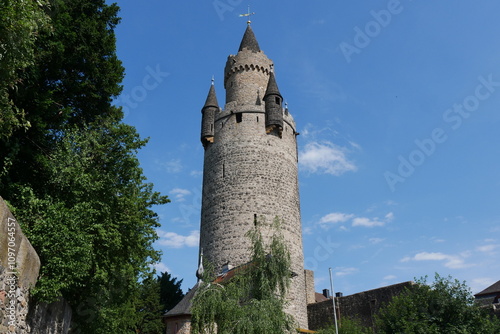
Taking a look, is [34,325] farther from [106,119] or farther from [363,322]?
[363,322]

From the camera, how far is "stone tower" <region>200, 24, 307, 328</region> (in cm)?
2436

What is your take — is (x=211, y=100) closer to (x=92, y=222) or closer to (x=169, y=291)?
(x=169, y=291)

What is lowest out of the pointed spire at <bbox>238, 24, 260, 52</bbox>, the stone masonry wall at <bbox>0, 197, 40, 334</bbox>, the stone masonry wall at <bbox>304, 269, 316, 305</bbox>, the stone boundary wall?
the stone masonry wall at <bbox>0, 197, 40, 334</bbox>

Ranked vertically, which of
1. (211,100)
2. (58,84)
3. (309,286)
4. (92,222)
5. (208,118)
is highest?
(211,100)

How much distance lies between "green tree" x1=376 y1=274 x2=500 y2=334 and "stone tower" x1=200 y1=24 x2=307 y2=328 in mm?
6035

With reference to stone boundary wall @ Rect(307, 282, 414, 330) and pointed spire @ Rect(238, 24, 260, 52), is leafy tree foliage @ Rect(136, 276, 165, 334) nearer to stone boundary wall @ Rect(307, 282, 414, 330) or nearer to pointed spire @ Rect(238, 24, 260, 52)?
stone boundary wall @ Rect(307, 282, 414, 330)

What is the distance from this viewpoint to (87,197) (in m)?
12.3

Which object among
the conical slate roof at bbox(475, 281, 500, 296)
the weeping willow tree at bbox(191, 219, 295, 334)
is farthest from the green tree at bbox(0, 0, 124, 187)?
the conical slate roof at bbox(475, 281, 500, 296)

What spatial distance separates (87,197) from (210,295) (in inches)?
192

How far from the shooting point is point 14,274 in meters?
8.62

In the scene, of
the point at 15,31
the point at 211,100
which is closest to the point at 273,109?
the point at 211,100

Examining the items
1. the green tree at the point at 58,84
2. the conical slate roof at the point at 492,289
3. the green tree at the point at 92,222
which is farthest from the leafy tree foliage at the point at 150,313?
the conical slate roof at the point at 492,289

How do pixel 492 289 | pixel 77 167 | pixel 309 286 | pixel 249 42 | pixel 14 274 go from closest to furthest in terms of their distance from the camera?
pixel 14 274
pixel 77 167
pixel 309 286
pixel 249 42
pixel 492 289

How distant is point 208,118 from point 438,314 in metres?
17.1
